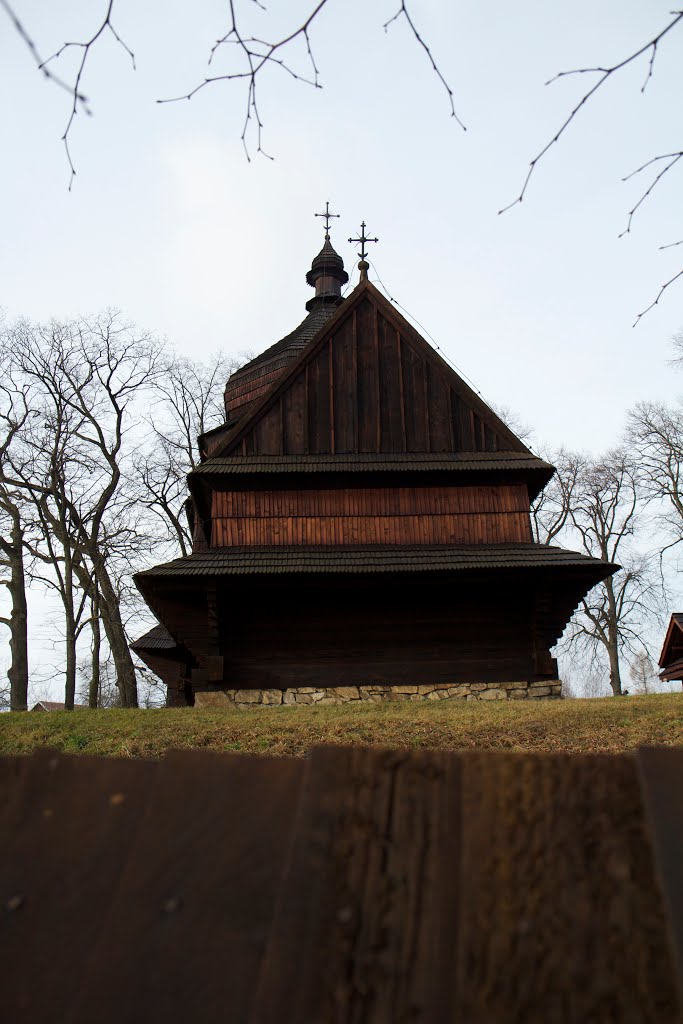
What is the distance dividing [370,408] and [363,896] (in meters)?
14.8

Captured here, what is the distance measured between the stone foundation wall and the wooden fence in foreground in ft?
41.4

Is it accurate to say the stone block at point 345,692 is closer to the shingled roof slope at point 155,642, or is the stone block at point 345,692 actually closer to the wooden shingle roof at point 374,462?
the wooden shingle roof at point 374,462

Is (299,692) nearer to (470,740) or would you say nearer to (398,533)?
(398,533)

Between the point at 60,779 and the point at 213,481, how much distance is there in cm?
1349

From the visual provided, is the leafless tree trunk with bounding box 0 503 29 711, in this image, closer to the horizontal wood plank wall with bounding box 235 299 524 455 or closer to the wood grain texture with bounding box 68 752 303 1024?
the horizontal wood plank wall with bounding box 235 299 524 455

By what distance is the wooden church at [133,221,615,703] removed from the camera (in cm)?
1364

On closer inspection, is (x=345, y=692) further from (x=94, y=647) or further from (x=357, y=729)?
(x=94, y=647)

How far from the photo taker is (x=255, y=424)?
15.5m

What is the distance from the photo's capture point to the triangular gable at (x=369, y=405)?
15414mm

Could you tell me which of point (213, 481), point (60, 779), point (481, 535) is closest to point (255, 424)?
point (213, 481)

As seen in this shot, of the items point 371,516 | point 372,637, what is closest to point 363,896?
point 372,637

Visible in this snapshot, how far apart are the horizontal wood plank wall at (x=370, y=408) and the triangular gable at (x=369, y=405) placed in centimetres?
2

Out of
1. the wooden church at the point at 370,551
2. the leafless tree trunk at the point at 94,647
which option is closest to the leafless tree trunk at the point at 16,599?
the leafless tree trunk at the point at 94,647

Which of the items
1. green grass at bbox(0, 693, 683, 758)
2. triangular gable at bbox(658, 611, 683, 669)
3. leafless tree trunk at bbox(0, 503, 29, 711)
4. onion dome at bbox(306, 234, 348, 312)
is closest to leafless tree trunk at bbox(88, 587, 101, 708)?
leafless tree trunk at bbox(0, 503, 29, 711)
